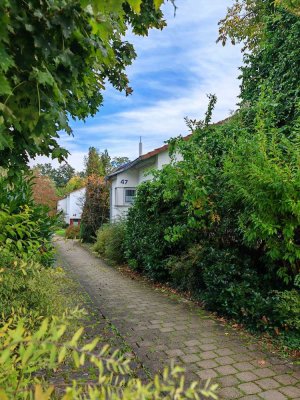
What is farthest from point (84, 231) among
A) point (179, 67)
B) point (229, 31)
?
point (229, 31)

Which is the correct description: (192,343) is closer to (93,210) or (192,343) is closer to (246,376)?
(246,376)

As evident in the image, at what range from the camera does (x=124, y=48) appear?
205 inches

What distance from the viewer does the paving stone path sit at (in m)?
3.38

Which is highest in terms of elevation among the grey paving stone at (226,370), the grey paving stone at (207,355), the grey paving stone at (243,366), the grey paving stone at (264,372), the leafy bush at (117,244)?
the leafy bush at (117,244)

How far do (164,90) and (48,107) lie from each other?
13899 millimetres

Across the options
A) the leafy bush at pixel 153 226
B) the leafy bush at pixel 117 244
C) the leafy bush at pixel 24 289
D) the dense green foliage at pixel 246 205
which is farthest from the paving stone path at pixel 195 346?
the leafy bush at pixel 117 244

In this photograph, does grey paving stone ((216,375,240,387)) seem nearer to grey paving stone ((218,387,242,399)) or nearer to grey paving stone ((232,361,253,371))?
grey paving stone ((218,387,242,399))

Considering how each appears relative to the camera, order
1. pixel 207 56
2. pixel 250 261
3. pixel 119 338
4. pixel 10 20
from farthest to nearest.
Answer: pixel 207 56, pixel 250 261, pixel 119 338, pixel 10 20

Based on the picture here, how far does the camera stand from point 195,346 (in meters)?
4.35

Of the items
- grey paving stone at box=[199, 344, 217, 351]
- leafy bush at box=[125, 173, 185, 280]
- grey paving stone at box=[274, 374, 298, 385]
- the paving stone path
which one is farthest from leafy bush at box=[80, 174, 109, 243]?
grey paving stone at box=[274, 374, 298, 385]

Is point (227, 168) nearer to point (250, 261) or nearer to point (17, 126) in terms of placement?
point (250, 261)

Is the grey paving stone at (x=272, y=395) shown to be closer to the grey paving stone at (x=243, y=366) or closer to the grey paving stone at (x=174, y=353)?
the grey paving stone at (x=243, y=366)

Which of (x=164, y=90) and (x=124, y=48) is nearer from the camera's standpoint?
(x=124, y=48)

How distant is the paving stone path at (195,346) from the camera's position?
3.38 m
